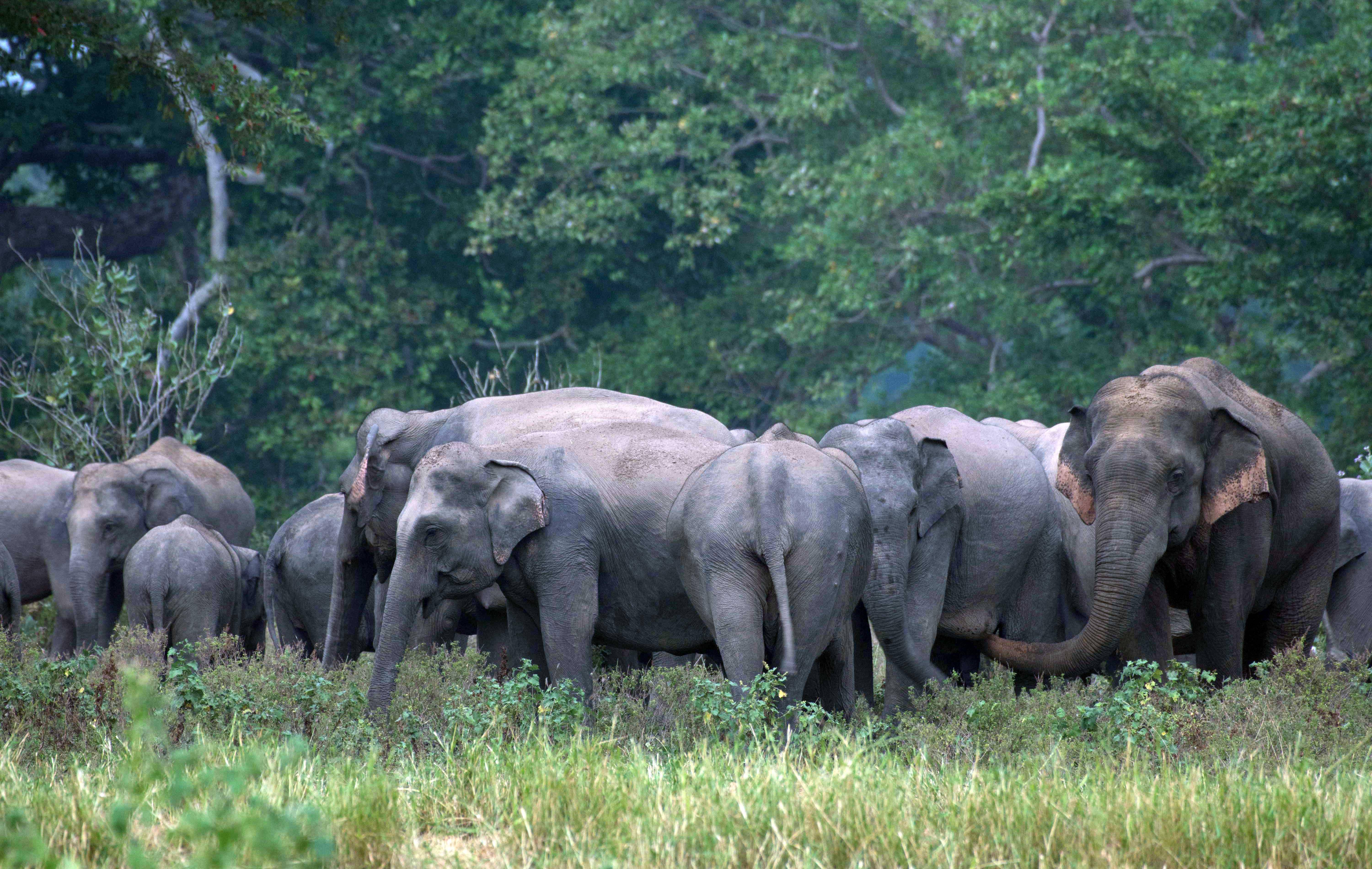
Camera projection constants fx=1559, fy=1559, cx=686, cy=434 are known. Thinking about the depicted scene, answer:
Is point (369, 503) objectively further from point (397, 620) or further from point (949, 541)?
point (949, 541)

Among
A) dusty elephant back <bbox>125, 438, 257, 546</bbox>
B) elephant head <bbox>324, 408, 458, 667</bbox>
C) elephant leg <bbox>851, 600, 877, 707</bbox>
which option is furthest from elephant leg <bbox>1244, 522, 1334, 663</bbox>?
dusty elephant back <bbox>125, 438, 257, 546</bbox>

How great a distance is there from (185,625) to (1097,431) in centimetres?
596

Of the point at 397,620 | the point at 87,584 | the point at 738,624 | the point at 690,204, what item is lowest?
the point at 87,584

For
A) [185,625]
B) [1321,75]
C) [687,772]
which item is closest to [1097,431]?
[687,772]

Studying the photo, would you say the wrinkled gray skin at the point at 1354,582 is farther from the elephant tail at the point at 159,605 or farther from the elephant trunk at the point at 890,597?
the elephant tail at the point at 159,605

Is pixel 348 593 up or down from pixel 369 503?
down

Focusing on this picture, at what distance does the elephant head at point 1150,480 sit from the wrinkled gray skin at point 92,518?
22.7ft

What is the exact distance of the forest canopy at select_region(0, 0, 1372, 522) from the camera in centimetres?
1911

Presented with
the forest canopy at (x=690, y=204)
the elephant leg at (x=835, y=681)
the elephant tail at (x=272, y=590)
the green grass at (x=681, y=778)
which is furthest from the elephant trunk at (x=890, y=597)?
the forest canopy at (x=690, y=204)

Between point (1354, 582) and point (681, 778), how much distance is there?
18.3 feet

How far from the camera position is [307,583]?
32.8 feet

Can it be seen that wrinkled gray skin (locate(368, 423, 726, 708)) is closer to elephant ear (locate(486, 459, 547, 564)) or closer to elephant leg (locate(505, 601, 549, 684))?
elephant ear (locate(486, 459, 547, 564))

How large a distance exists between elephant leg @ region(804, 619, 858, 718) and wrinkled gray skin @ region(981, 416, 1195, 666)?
121cm

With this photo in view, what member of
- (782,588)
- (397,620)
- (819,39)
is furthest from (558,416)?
(819,39)
